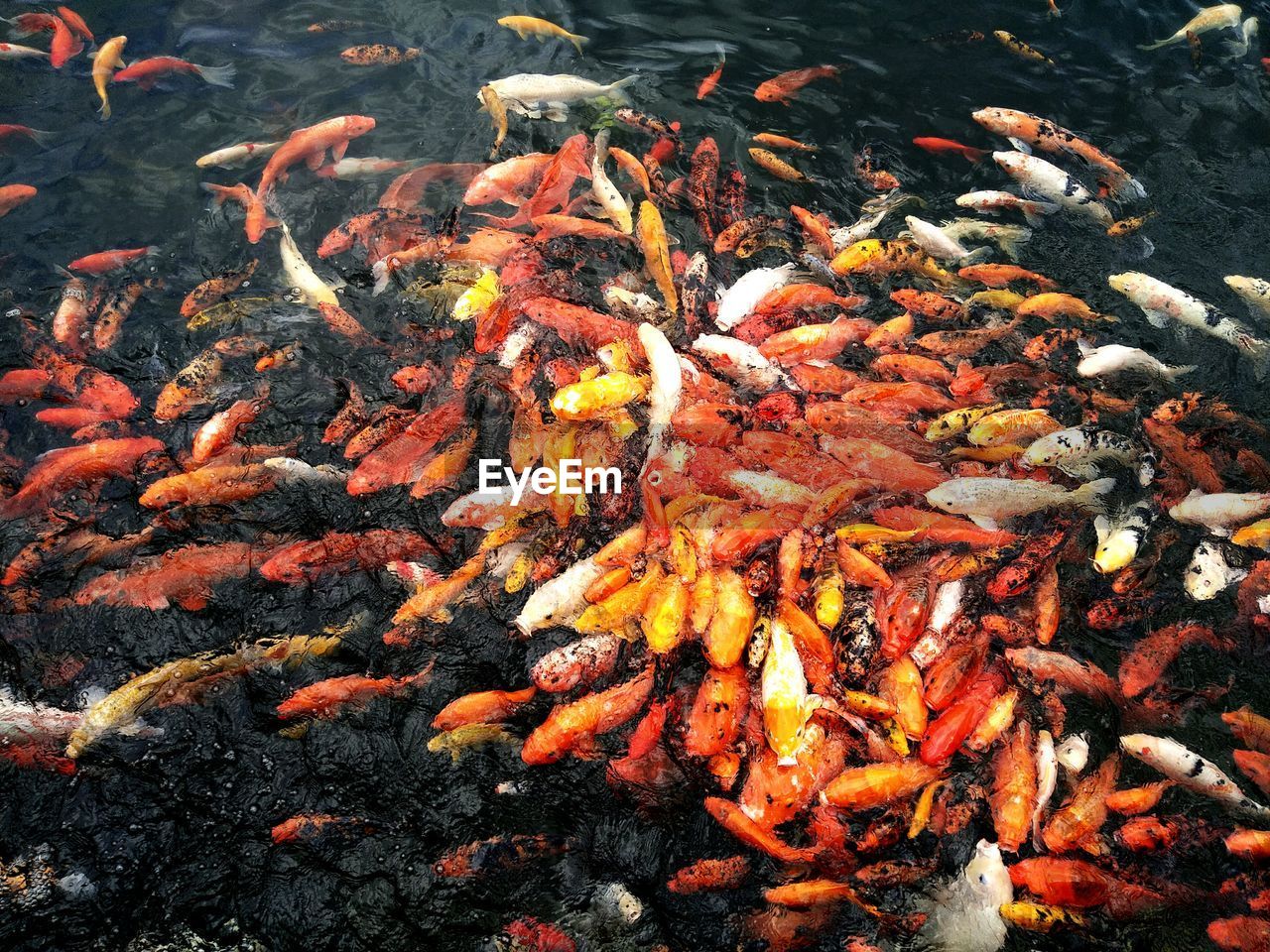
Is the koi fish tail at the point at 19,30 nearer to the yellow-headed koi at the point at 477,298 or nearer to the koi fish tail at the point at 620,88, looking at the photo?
the koi fish tail at the point at 620,88

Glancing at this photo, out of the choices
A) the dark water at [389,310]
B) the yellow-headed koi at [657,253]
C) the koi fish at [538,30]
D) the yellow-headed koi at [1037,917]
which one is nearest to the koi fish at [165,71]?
the dark water at [389,310]

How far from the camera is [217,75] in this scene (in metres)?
7.68

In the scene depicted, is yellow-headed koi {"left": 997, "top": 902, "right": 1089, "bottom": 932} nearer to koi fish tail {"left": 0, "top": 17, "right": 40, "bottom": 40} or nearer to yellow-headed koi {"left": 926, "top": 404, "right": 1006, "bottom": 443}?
yellow-headed koi {"left": 926, "top": 404, "right": 1006, "bottom": 443}

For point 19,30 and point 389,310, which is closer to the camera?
→ point 389,310

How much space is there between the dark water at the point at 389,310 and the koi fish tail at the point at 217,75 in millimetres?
95

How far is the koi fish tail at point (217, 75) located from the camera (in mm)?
7652

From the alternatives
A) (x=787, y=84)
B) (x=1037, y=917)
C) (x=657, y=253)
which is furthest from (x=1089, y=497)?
(x=787, y=84)

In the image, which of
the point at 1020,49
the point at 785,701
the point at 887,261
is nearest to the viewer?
the point at 785,701

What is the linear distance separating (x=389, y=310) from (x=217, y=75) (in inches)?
147

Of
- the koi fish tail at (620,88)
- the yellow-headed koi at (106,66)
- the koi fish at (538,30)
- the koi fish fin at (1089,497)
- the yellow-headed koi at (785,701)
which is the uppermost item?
the koi fish at (538,30)

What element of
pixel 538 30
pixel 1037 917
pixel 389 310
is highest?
pixel 538 30

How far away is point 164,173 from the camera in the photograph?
699 cm

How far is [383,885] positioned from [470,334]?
344 centimetres

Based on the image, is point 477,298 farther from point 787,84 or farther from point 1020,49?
point 1020,49
